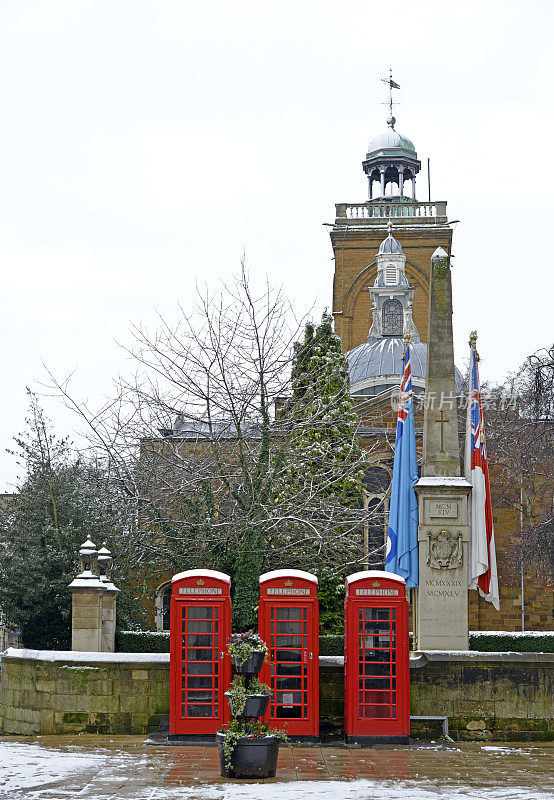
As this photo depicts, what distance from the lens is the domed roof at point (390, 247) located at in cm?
5088

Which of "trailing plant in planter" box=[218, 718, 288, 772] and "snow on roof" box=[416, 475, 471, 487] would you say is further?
"snow on roof" box=[416, 475, 471, 487]

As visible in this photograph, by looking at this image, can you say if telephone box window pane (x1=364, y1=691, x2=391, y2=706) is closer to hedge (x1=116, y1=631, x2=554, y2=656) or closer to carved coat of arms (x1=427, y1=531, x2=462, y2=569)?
carved coat of arms (x1=427, y1=531, x2=462, y2=569)

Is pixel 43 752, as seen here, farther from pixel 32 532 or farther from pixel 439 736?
pixel 32 532

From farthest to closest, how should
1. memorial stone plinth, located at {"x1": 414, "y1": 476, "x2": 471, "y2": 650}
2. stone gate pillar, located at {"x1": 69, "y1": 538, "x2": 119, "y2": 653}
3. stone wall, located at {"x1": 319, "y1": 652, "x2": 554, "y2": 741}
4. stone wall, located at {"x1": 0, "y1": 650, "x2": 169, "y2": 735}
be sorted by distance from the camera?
stone gate pillar, located at {"x1": 69, "y1": 538, "x2": 119, "y2": 653}, memorial stone plinth, located at {"x1": 414, "y1": 476, "x2": 471, "y2": 650}, stone wall, located at {"x1": 0, "y1": 650, "x2": 169, "y2": 735}, stone wall, located at {"x1": 319, "y1": 652, "x2": 554, "y2": 741}

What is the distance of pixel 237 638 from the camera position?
11266 millimetres

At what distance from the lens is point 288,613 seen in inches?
502

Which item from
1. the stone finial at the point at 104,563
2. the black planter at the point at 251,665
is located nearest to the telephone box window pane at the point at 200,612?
the black planter at the point at 251,665

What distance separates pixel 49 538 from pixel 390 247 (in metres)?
34.4

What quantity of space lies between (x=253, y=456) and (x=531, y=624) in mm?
21316

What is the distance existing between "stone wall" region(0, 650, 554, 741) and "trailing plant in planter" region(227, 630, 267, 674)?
9.64ft

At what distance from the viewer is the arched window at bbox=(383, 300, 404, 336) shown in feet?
161

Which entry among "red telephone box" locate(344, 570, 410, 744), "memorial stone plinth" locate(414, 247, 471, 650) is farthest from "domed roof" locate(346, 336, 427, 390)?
"red telephone box" locate(344, 570, 410, 744)

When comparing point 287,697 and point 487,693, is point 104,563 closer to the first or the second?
point 287,697

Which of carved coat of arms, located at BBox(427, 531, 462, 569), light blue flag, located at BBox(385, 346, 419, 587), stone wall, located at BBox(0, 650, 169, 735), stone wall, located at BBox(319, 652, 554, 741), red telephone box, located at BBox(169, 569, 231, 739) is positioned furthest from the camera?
light blue flag, located at BBox(385, 346, 419, 587)
